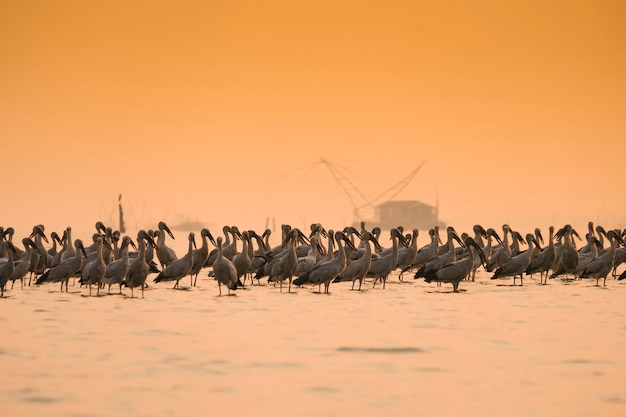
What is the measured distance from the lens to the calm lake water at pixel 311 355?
1304 cm

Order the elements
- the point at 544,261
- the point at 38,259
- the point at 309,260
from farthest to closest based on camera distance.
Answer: the point at 544,261
the point at 38,259
the point at 309,260

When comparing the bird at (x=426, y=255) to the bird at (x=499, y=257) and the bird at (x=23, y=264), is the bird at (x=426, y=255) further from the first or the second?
the bird at (x=23, y=264)

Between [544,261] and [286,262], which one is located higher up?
[544,261]

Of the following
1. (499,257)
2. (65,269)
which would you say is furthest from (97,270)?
(499,257)

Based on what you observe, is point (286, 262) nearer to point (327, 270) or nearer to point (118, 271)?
point (327, 270)

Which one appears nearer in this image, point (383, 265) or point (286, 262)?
point (286, 262)

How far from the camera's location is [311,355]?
1684 centimetres

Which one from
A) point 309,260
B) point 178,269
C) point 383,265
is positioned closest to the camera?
point 178,269

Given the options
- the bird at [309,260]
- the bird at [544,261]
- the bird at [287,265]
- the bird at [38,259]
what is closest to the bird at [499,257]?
the bird at [544,261]

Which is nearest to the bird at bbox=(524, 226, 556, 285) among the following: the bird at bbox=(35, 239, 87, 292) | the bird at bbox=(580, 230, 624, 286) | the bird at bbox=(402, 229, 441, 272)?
the bird at bbox=(580, 230, 624, 286)

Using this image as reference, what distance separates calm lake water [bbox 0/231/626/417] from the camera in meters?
13.0

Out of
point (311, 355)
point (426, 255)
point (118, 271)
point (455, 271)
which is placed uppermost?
point (426, 255)

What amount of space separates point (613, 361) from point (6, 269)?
51.5 ft

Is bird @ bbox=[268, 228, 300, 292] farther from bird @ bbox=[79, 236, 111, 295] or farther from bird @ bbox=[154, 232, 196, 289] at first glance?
bird @ bbox=[79, 236, 111, 295]
